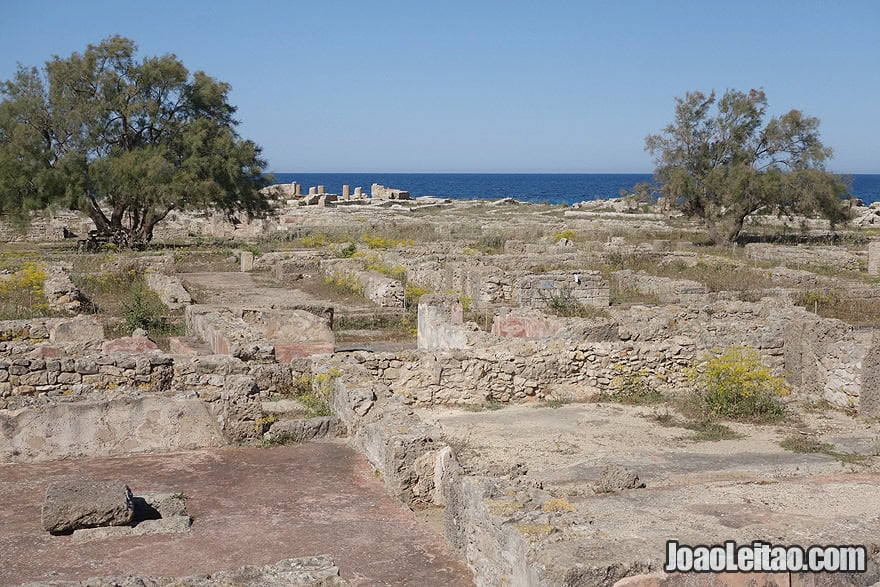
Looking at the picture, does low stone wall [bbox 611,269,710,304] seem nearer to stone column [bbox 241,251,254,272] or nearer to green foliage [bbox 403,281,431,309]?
green foliage [bbox 403,281,431,309]

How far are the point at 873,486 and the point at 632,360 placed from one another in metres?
4.46

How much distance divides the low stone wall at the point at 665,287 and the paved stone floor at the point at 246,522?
13.7 metres

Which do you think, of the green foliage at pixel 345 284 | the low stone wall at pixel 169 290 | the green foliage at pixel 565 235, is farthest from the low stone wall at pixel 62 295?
the green foliage at pixel 565 235

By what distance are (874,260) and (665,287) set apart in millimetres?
9004

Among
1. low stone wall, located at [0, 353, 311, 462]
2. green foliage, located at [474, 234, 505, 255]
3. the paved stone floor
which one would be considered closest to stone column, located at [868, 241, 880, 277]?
green foliage, located at [474, 234, 505, 255]

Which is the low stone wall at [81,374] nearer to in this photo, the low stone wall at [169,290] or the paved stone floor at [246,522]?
the paved stone floor at [246,522]

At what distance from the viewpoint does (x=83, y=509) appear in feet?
21.9

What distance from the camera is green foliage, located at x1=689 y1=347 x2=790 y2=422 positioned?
442 inches

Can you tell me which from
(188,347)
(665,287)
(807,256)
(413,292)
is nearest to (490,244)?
(807,256)

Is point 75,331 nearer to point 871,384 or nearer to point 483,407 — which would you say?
point 483,407

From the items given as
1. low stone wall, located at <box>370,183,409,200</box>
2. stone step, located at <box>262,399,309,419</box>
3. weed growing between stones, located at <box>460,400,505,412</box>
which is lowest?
weed growing between stones, located at <box>460,400,505,412</box>

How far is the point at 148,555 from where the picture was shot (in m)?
6.33

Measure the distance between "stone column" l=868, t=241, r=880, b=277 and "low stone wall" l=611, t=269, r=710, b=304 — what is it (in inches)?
298

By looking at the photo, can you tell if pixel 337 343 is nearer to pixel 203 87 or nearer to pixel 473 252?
pixel 473 252
